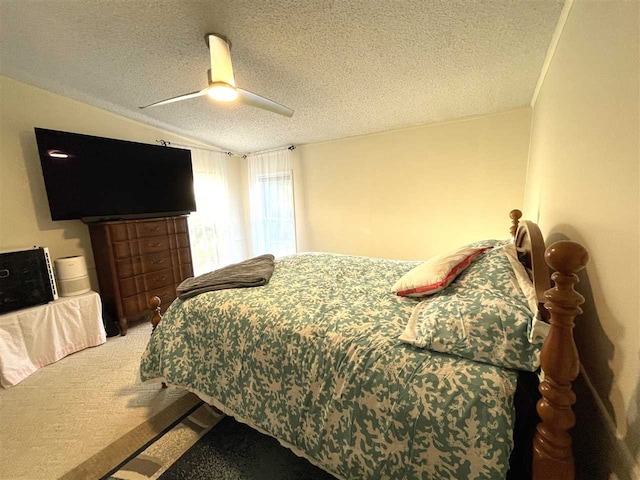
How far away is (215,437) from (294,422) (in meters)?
0.66

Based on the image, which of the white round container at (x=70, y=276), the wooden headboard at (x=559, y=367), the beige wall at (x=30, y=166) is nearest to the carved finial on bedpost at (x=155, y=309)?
the white round container at (x=70, y=276)

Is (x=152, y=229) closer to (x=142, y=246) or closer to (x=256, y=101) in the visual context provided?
(x=142, y=246)

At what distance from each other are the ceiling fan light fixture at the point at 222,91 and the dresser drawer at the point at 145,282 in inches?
85.5

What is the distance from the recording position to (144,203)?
300 centimetres

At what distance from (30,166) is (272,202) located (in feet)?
8.84

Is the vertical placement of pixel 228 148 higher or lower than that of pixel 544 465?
higher

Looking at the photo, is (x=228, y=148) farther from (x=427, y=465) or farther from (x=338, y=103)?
(x=427, y=465)

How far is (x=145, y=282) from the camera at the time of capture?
2.89m

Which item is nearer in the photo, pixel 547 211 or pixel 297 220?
pixel 547 211

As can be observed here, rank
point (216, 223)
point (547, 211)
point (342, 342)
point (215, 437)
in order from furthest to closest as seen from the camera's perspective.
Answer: point (216, 223) < point (547, 211) < point (215, 437) < point (342, 342)

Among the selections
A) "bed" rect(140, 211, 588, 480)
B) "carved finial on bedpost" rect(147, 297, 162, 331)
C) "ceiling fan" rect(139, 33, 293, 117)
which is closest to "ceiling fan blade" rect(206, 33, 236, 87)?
"ceiling fan" rect(139, 33, 293, 117)

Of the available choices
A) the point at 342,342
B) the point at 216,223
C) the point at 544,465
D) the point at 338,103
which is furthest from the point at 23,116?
the point at 544,465

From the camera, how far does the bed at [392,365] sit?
71 centimetres

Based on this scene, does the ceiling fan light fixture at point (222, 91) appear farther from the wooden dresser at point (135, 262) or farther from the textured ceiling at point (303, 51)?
the wooden dresser at point (135, 262)
